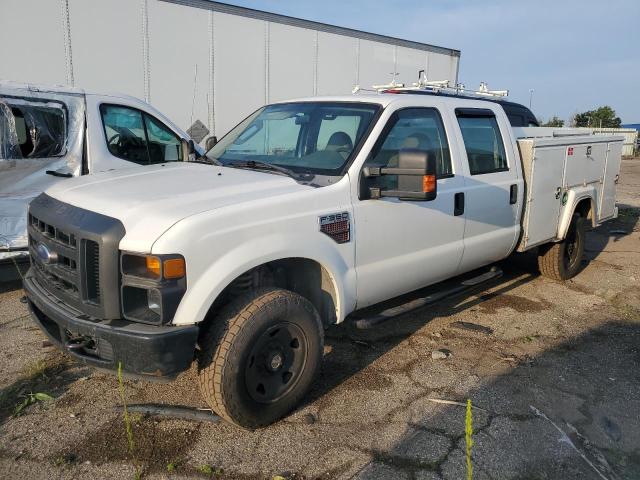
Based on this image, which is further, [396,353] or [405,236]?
[396,353]

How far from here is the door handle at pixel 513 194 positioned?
496cm

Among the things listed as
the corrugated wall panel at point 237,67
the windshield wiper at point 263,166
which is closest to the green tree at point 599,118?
the corrugated wall panel at point 237,67

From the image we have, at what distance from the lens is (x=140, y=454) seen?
9.59 ft

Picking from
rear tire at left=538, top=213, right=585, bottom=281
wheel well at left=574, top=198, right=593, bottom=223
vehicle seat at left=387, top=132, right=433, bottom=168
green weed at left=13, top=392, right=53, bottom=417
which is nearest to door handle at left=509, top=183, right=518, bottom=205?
vehicle seat at left=387, top=132, right=433, bottom=168

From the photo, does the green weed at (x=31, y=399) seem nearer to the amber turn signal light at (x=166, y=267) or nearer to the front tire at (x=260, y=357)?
the front tire at (x=260, y=357)

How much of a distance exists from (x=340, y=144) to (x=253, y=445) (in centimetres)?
200

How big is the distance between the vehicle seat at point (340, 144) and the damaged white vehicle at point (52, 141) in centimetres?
154

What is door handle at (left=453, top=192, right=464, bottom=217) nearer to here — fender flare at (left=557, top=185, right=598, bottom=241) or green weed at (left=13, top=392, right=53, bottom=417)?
fender flare at (left=557, top=185, right=598, bottom=241)

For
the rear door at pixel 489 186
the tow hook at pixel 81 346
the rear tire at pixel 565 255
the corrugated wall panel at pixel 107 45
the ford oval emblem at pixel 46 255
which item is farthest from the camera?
the corrugated wall panel at pixel 107 45

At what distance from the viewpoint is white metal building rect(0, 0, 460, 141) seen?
7422 mm

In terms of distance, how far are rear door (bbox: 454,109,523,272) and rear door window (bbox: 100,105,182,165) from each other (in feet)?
10.9

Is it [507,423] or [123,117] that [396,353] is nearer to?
[507,423]

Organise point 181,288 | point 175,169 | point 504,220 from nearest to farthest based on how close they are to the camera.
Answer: point 181,288
point 175,169
point 504,220

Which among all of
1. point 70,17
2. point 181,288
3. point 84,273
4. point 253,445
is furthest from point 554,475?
point 70,17
